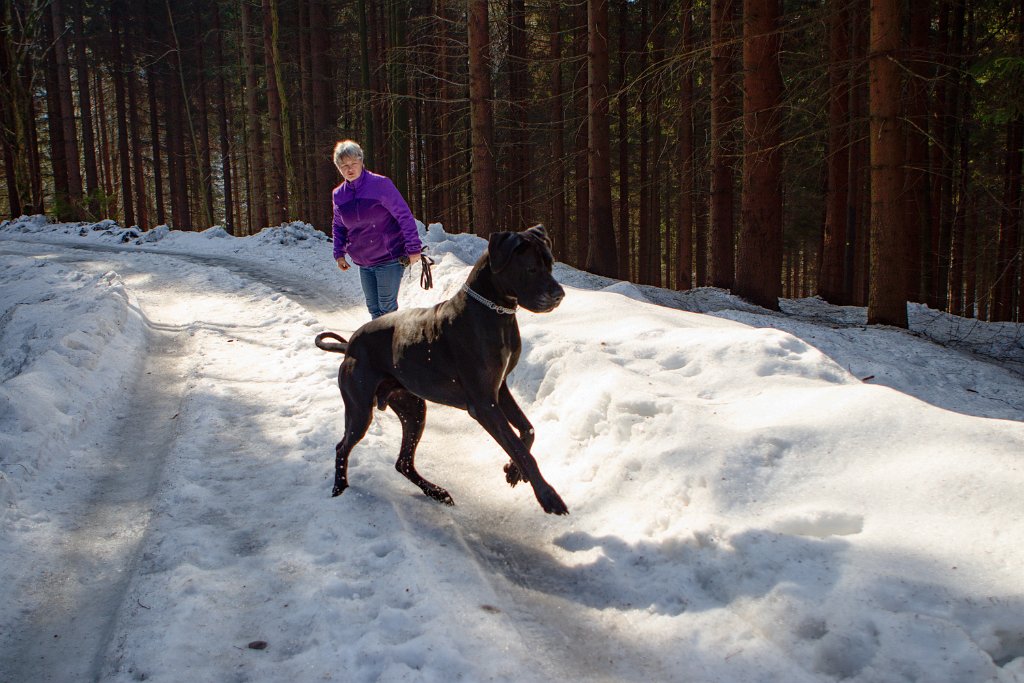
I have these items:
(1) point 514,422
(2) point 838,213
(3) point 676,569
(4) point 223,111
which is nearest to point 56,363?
(1) point 514,422

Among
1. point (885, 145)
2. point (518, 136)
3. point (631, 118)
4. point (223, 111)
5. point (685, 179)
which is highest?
point (223, 111)

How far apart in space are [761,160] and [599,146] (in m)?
4.02

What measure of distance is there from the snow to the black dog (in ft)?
1.81

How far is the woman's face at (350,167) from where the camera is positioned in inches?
248

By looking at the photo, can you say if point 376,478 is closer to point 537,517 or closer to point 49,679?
point 537,517

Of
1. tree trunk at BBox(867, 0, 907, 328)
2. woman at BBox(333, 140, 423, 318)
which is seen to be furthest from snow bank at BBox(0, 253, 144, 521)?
tree trunk at BBox(867, 0, 907, 328)

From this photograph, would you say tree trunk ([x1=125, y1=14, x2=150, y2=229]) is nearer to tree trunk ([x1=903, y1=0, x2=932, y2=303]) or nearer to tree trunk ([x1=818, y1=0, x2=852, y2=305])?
tree trunk ([x1=818, y1=0, x2=852, y2=305])

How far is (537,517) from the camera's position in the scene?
4293 mm

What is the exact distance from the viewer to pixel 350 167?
6336 mm

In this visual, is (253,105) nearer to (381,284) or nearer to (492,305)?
(381,284)

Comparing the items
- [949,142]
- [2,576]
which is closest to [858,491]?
[2,576]

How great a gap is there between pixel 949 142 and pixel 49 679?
23.7 meters

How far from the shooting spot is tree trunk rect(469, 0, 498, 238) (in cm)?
1305

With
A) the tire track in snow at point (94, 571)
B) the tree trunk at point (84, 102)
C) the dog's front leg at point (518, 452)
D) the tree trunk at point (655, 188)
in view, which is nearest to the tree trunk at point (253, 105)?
the tree trunk at point (84, 102)
